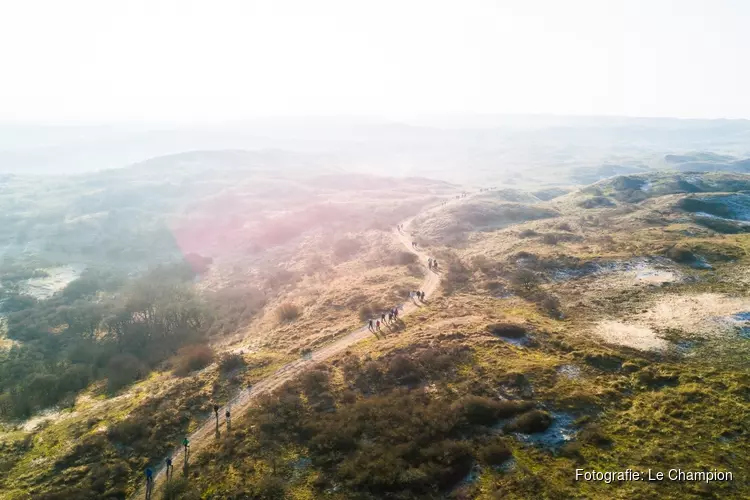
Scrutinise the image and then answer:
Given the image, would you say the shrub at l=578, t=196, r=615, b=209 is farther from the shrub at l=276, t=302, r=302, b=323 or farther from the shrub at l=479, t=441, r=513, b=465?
the shrub at l=479, t=441, r=513, b=465

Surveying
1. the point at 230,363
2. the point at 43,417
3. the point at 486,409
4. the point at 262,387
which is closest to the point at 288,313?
the point at 230,363


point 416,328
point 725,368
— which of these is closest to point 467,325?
point 416,328

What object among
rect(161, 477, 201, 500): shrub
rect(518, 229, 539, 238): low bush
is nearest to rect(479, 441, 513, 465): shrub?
rect(161, 477, 201, 500): shrub

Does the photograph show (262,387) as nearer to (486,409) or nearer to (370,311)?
(370,311)

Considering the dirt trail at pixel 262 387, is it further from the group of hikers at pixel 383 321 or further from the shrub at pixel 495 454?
the shrub at pixel 495 454

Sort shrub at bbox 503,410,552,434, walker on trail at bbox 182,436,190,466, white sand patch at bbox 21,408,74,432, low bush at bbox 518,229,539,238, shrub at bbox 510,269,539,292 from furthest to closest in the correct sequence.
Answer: low bush at bbox 518,229,539,238, shrub at bbox 510,269,539,292, white sand patch at bbox 21,408,74,432, walker on trail at bbox 182,436,190,466, shrub at bbox 503,410,552,434

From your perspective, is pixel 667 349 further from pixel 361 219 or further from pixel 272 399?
pixel 361 219
